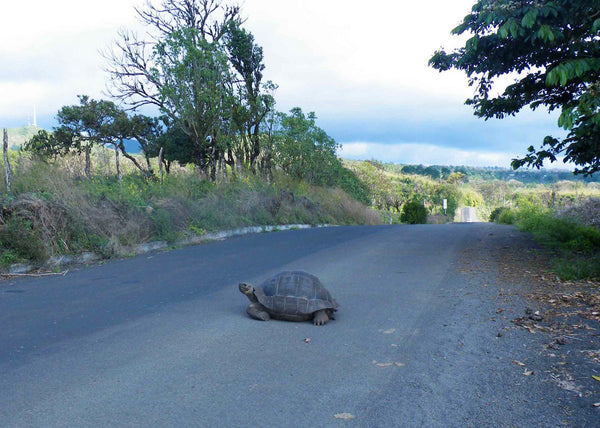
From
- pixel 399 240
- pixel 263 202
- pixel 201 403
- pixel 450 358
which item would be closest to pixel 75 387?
pixel 201 403

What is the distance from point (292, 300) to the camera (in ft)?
19.0

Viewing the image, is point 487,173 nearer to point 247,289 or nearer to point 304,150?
point 304,150

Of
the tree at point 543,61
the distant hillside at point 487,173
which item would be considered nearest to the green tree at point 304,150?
the tree at point 543,61

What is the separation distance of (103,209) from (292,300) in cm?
793

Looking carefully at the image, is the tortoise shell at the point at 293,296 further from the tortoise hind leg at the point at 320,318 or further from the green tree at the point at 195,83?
the green tree at the point at 195,83

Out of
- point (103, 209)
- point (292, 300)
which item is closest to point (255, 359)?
point (292, 300)

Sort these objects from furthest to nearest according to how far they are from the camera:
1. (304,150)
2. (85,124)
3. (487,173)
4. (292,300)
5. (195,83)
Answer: (487,173) → (304,150) → (85,124) → (195,83) → (292,300)

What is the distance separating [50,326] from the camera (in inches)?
224

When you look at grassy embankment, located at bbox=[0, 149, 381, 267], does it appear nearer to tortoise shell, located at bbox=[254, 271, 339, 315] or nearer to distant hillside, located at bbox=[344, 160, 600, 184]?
tortoise shell, located at bbox=[254, 271, 339, 315]

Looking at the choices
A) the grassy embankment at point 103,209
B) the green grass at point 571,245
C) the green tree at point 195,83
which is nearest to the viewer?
the green grass at point 571,245

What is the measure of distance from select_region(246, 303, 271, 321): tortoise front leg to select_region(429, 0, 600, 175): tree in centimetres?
546

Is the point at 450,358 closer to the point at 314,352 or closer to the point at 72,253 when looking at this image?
the point at 314,352

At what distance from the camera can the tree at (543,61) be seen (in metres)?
7.41

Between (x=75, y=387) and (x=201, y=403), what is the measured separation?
3.83 ft
